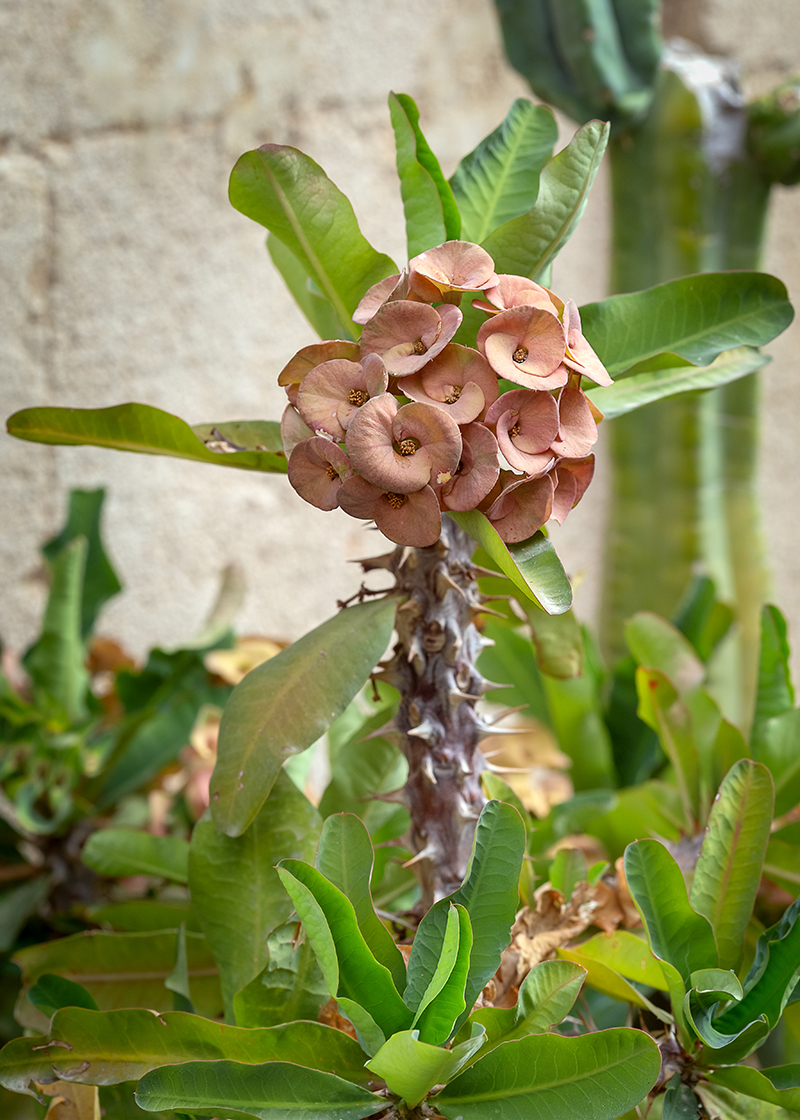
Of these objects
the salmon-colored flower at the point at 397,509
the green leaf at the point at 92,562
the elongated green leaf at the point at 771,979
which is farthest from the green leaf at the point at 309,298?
the green leaf at the point at 92,562

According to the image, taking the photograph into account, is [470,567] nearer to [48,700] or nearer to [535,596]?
[535,596]

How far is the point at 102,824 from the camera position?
2.79 feet

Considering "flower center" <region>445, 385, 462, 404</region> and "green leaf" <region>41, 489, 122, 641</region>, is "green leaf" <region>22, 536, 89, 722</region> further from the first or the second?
"flower center" <region>445, 385, 462, 404</region>

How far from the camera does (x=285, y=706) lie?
1.47ft

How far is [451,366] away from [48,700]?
0.61m

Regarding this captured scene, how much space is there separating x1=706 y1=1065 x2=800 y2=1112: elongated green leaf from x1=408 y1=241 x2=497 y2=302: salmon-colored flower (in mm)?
366

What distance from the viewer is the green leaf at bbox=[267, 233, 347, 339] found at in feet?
1.71

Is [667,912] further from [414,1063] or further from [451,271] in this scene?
[451,271]

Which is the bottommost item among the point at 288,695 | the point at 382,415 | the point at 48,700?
the point at 48,700

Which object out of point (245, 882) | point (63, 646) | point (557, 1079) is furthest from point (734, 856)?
point (63, 646)

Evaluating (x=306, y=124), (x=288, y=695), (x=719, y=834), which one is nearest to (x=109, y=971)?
(x=288, y=695)

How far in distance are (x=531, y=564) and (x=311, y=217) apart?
204 millimetres

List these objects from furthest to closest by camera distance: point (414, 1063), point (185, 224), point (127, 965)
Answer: point (185, 224)
point (127, 965)
point (414, 1063)

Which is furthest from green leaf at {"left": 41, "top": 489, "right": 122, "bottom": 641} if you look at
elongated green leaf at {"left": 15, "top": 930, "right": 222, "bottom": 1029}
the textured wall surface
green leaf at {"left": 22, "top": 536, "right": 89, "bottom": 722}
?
elongated green leaf at {"left": 15, "top": 930, "right": 222, "bottom": 1029}
